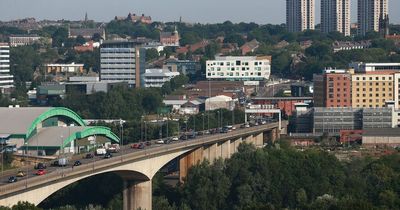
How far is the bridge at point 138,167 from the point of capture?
82.6ft

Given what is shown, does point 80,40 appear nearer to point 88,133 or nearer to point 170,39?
point 170,39

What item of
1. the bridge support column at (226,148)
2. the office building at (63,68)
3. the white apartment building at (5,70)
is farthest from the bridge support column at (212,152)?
the office building at (63,68)

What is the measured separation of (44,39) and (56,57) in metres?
14.0

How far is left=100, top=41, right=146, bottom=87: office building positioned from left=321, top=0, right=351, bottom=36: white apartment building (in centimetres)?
4015

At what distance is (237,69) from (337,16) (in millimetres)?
38014

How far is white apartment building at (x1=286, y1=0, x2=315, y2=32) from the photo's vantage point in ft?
364

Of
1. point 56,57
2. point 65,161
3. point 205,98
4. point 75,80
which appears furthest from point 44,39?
point 65,161

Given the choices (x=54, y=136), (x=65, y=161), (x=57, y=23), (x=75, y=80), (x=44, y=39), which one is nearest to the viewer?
(x=65, y=161)

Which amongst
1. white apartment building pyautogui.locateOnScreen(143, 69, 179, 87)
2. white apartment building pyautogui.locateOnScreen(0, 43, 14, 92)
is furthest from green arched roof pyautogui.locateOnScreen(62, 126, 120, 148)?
white apartment building pyautogui.locateOnScreen(0, 43, 14, 92)

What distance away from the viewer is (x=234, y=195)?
3291cm

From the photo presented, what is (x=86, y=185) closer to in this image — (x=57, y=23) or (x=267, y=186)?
(x=267, y=186)

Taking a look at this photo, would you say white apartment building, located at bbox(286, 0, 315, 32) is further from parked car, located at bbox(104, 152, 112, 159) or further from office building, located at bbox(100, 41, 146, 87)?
parked car, located at bbox(104, 152, 112, 159)

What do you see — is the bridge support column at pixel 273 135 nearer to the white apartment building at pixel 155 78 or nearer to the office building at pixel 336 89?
the office building at pixel 336 89

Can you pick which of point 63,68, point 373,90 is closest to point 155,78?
point 63,68
